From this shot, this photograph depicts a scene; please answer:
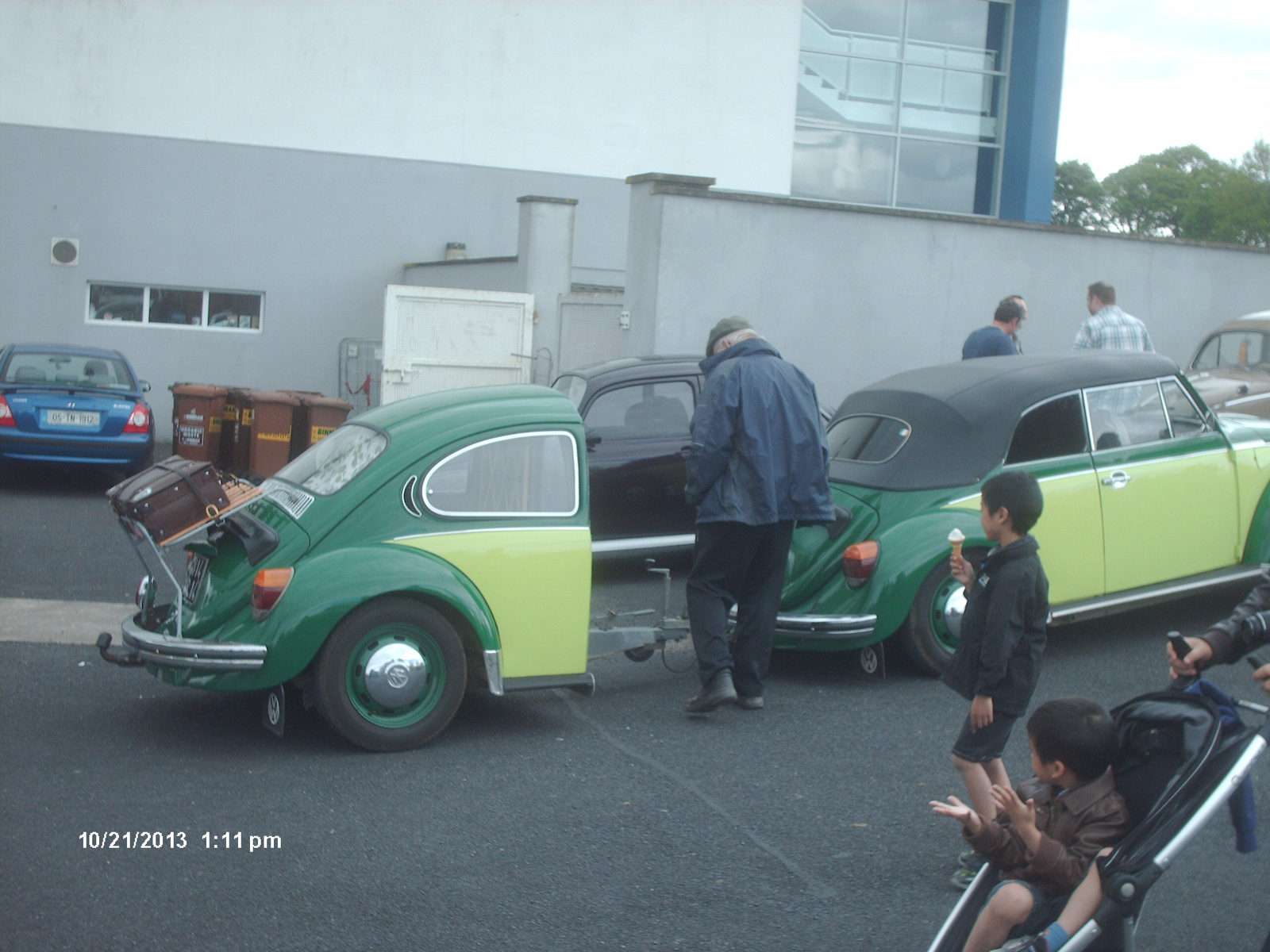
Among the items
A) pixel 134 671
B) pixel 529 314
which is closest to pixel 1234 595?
pixel 134 671

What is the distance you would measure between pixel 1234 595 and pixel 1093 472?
2130 millimetres

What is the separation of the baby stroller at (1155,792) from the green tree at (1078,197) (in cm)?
7010

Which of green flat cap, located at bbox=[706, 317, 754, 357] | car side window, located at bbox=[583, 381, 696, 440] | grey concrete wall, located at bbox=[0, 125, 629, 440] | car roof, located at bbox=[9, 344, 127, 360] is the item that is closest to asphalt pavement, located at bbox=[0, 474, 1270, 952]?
green flat cap, located at bbox=[706, 317, 754, 357]

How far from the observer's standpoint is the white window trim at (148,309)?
18.4 meters

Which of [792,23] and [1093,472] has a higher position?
[792,23]

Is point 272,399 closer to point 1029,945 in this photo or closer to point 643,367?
point 643,367

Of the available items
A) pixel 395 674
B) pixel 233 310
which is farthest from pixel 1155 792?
pixel 233 310

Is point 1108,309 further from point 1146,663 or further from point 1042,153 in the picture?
point 1042,153

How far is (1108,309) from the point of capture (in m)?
10.4

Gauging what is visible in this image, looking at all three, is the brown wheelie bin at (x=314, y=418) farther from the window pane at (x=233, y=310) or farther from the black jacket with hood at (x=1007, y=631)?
the black jacket with hood at (x=1007, y=631)

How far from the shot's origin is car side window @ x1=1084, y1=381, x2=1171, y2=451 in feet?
23.0

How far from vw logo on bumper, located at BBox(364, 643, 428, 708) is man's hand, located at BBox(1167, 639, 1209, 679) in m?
3.12

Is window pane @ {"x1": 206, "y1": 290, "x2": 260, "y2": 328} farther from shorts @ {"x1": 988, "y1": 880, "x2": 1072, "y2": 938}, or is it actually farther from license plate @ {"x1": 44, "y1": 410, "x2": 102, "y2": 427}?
shorts @ {"x1": 988, "y1": 880, "x2": 1072, "y2": 938}

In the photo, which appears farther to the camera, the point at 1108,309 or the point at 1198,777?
the point at 1108,309
